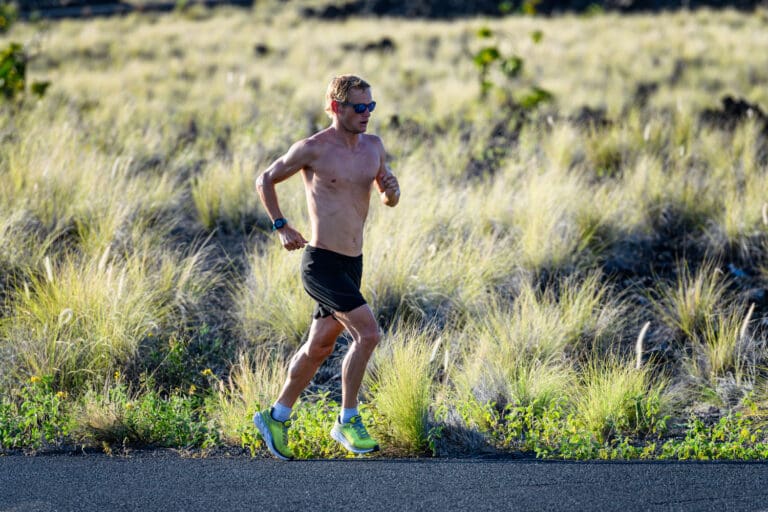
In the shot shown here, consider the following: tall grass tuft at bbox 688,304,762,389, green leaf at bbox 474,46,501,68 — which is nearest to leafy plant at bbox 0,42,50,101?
green leaf at bbox 474,46,501,68

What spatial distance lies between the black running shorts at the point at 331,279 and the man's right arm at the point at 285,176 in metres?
0.13

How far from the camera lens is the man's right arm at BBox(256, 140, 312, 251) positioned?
192 inches

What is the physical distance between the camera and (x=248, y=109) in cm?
1560

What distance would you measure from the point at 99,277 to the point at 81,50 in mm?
19891

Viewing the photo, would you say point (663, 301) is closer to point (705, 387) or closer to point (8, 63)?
point (705, 387)

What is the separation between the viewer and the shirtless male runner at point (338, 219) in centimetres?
486

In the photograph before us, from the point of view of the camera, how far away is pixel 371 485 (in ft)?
15.1

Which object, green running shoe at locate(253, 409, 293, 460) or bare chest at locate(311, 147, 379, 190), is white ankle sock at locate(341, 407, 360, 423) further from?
bare chest at locate(311, 147, 379, 190)

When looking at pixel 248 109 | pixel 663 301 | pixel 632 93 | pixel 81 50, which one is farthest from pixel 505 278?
pixel 81 50

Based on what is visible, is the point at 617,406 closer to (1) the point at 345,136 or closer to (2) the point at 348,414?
(2) the point at 348,414

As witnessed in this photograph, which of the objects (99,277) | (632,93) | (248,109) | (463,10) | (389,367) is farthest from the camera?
(463,10)

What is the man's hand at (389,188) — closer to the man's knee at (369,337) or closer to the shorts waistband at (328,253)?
the shorts waistband at (328,253)

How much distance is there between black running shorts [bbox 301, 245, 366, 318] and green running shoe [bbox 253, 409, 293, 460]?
26.2 inches

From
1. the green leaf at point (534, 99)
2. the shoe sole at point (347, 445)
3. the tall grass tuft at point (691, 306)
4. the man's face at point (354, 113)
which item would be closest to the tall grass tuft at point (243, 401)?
the shoe sole at point (347, 445)
